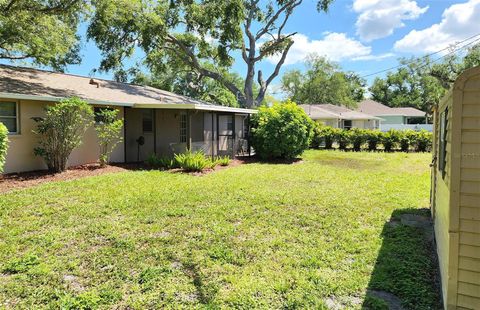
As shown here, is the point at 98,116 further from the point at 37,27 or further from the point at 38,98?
the point at 37,27

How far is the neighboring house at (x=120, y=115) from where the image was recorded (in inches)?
381

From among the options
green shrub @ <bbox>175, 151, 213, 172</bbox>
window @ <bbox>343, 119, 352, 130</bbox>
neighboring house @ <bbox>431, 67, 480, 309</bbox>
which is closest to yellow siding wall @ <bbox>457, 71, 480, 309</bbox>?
neighboring house @ <bbox>431, 67, 480, 309</bbox>

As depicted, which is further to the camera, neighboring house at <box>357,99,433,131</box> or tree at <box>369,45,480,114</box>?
tree at <box>369,45,480,114</box>

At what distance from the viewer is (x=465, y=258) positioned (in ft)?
9.48

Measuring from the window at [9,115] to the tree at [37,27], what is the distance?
130 inches

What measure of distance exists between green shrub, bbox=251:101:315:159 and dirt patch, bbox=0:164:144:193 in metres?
5.90

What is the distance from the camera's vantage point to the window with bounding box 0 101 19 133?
30.8ft

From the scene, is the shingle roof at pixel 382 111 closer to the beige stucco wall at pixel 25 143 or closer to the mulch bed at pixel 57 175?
the mulch bed at pixel 57 175

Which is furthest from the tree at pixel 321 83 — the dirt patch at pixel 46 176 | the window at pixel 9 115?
the window at pixel 9 115

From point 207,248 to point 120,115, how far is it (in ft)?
31.5

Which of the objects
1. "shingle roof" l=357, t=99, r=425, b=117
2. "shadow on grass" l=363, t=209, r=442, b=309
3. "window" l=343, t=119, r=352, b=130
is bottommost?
"shadow on grass" l=363, t=209, r=442, b=309

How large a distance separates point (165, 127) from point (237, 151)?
382cm

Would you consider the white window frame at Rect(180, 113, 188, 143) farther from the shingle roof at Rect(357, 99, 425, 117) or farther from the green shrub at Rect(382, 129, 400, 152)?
the shingle roof at Rect(357, 99, 425, 117)

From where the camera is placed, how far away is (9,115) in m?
9.55
